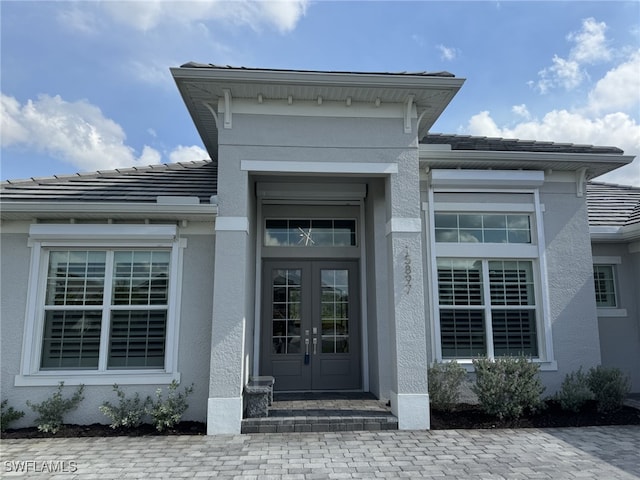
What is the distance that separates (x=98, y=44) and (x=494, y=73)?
8208mm

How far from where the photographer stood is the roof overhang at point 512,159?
7.39 meters

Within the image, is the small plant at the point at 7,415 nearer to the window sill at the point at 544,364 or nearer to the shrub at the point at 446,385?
the shrub at the point at 446,385

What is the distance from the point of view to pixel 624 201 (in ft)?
30.7

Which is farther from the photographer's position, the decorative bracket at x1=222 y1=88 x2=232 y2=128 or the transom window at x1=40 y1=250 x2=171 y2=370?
the transom window at x1=40 y1=250 x2=171 y2=370

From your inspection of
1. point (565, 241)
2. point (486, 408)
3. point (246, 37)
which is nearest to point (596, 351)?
point (565, 241)

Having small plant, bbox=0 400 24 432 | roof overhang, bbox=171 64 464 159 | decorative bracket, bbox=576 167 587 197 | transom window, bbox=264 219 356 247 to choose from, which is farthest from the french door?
decorative bracket, bbox=576 167 587 197

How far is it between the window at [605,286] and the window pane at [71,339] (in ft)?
31.2

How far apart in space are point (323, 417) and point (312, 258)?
332cm

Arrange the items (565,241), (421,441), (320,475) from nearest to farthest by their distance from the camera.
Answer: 1. (320,475)
2. (421,441)
3. (565,241)

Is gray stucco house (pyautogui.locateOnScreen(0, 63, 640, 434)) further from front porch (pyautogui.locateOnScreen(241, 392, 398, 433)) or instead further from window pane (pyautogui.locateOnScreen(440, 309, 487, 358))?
front porch (pyautogui.locateOnScreen(241, 392, 398, 433))

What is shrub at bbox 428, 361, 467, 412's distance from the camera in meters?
6.46

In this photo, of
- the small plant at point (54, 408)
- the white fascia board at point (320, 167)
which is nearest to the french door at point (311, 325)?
the white fascia board at point (320, 167)

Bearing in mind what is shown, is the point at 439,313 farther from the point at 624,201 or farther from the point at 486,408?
the point at 624,201

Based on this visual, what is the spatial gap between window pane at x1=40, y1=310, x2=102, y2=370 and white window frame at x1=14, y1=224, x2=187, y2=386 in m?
0.11
